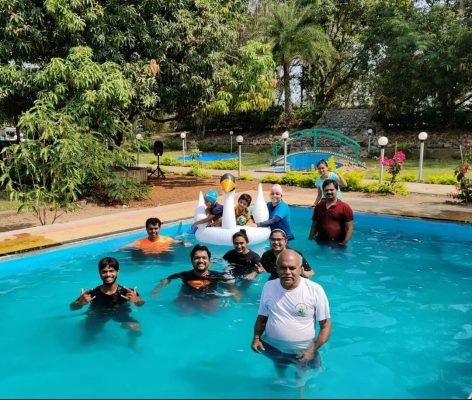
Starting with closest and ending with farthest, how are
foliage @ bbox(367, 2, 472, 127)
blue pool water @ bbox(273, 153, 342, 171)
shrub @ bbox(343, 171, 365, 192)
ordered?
1. shrub @ bbox(343, 171, 365, 192)
2. blue pool water @ bbox(273, 153, 342, 171)
3. foliage @ bbox(367, 2, 472, 127)

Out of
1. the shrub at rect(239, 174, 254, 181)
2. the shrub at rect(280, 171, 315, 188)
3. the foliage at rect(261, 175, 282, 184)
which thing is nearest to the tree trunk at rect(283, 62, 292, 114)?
the shrub at rect(239, 174, 254, 181)

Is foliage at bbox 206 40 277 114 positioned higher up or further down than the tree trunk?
further down

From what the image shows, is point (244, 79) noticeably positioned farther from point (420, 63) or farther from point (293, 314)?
point (420, 63)

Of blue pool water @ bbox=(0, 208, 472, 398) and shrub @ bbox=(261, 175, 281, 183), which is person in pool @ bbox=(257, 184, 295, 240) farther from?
shrub @ bbox=(261, 175, 281, 183)

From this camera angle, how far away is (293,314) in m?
4.62

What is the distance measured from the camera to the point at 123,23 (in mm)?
16125

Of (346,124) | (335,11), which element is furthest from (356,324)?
(335,11)

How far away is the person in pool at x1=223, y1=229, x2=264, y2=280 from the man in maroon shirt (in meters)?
2.28

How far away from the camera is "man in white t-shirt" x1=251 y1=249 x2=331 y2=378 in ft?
14.4

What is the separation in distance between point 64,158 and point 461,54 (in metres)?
25.0

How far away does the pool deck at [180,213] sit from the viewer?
31.7 ft

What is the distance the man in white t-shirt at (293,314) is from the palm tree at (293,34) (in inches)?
1319

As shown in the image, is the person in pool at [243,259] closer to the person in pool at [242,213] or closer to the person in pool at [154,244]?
the person in pool at [154,244]

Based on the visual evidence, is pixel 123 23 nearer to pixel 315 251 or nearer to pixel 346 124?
pixel 315 251
